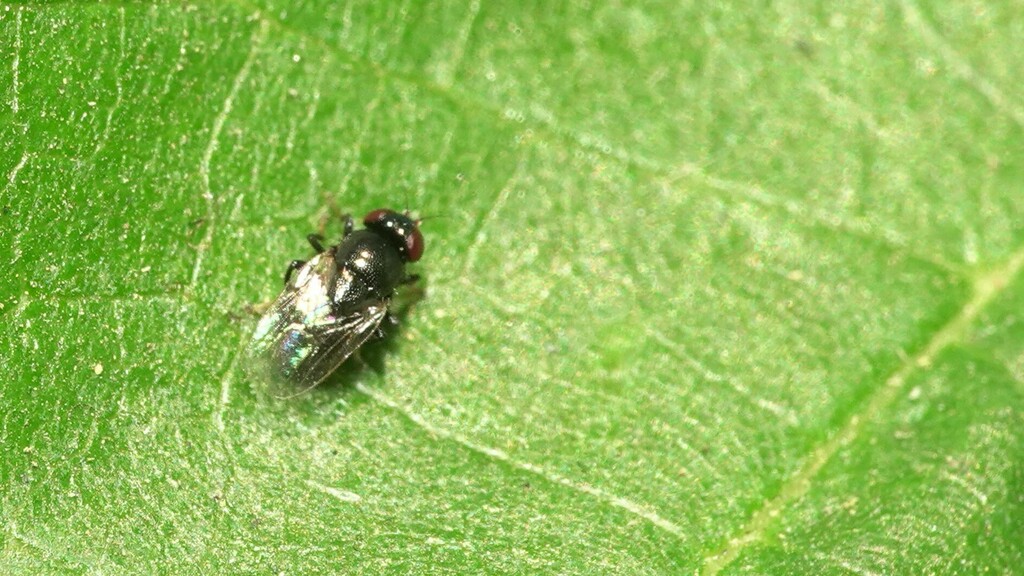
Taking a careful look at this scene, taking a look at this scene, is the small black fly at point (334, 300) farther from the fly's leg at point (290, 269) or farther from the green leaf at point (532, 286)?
the green leaf at point (532, 286)

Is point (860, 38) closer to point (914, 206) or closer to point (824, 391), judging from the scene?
point (914, 206)

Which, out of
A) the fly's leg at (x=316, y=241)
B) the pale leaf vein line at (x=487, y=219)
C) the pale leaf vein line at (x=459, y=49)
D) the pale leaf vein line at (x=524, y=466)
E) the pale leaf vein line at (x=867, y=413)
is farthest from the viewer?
the pale leaf vein line at (x=459, y=49)

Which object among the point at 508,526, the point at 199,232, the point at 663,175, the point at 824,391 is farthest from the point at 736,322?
the point at 199,232

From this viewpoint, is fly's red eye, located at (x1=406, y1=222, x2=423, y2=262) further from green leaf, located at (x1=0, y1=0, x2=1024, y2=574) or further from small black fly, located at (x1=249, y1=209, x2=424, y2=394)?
green leaf, located at (x1=0, y1=0, x2=1024, y2=574)

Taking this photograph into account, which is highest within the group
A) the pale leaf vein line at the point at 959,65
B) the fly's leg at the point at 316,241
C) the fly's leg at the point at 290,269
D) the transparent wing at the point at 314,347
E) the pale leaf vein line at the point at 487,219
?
the pale leaf vein line at the point at 959,65

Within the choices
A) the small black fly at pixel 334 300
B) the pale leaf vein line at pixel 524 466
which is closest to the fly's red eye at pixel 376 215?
the small black fly at pixel 334 300
